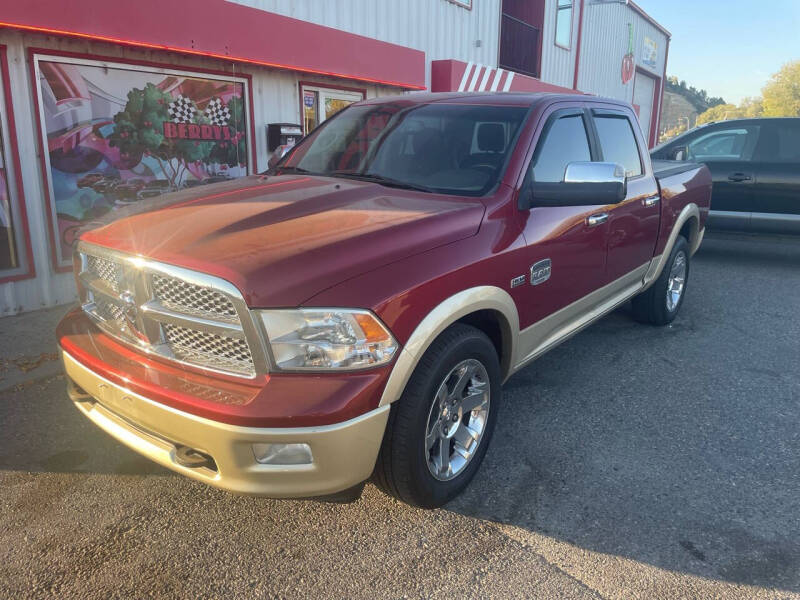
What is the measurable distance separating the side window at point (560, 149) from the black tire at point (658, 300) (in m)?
1.77

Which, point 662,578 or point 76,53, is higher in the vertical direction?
point 76,53

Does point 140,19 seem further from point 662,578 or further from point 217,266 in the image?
point 662,578

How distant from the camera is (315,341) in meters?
2.17

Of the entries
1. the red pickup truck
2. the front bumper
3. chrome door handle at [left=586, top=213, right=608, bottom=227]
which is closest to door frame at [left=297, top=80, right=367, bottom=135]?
the red pickup truck

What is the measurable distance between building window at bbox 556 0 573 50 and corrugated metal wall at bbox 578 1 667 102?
0.94 metres

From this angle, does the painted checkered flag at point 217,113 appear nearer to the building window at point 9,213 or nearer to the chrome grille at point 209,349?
the building window at point 9,213

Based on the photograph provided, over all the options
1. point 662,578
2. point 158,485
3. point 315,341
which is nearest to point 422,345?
point 315,341

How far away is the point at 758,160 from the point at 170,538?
26.5ft

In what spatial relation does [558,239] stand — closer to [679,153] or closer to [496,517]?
[496,517]

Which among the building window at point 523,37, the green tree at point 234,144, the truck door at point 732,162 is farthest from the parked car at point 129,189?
the building window at point 523,37

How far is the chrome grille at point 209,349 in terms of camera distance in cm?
222

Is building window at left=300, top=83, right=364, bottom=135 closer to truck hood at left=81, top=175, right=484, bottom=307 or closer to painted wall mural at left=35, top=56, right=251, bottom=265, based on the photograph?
painted wall mural at left=35, top=56, right=251, bottom=265

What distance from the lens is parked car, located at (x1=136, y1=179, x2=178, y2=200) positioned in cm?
654

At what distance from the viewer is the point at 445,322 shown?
250cm
